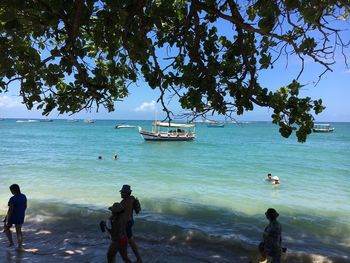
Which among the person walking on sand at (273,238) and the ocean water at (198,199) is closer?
the person walking on sand at (273,238)

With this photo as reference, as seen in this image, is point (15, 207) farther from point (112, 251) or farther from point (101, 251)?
point (112, 251)

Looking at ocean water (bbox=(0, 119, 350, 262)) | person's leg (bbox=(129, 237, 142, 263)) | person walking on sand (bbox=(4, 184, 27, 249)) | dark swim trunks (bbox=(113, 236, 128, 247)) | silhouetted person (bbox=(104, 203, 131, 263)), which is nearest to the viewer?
silhouetted person (bbox=(104, 203, 131, 263))

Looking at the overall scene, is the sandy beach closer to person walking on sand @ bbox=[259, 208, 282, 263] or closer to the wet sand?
the wet sand

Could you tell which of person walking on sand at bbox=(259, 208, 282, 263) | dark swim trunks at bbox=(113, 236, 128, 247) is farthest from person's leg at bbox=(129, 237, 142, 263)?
person walking on sand at bbox=(259, 208, 282, 263)

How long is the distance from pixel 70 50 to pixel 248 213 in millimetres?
9951

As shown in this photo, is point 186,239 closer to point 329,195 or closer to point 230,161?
point 329,195

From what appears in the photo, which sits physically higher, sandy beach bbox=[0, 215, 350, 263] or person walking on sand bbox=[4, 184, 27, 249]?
person walking on sand bbox=[4, 184, 27, 249]

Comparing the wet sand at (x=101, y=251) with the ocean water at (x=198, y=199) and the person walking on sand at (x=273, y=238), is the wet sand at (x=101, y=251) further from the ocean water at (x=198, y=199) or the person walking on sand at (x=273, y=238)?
the person walking on sand at (x=273, y=238)

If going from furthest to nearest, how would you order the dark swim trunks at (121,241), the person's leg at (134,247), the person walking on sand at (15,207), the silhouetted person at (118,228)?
the person walking on sand at (15,207) < the person's leg at (134,247) < the dark swim trunks at (121,241) < the silhouetted person at (118,228)

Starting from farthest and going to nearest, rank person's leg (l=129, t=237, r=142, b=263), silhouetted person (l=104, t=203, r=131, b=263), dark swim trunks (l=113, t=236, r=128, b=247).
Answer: person's leg (l=129, t=237, r=142, b=263) < dark swim trunks (l=113, t=236, r=128, b=247) < silhouetted person (l=104, t=203, r=131, b=263)

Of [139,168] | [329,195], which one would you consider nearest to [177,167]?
[139,168]

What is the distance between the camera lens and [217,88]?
588 centimetres

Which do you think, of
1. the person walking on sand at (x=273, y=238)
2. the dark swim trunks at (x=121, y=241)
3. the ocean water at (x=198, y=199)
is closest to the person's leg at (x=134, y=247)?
the dark swim trunks at (x=121, y=241)

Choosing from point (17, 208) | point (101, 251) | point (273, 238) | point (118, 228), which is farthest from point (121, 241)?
point (17, 208)
